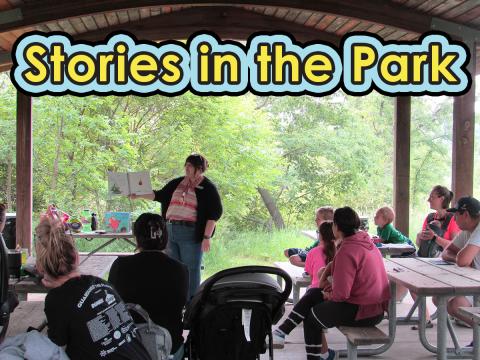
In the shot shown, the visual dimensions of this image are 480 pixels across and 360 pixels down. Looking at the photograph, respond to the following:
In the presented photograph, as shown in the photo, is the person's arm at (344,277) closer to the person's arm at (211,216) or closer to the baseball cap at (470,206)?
the baseball cap at (470,206)

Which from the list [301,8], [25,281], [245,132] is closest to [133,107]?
[245,132]

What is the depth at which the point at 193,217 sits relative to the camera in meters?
4.69

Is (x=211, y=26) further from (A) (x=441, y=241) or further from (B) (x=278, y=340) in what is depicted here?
(B) (x=278, y=340)

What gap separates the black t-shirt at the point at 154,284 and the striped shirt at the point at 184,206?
204cm

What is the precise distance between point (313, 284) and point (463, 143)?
2.38m

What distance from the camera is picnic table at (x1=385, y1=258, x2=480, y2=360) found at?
123 inches

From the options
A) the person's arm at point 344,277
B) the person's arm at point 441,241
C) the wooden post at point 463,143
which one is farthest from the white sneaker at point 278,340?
the wooden post at point 463,143

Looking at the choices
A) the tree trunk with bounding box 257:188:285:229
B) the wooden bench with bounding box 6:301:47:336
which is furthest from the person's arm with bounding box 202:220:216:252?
the tree trunk with bounding box 257:188:285:229

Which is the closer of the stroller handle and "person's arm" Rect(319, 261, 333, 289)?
the stroller handle

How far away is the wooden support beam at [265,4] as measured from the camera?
5027 millimetres

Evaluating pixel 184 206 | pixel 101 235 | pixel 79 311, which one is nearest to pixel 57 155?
pixel 101 235

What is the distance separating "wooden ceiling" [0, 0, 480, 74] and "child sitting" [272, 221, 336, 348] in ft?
7.53

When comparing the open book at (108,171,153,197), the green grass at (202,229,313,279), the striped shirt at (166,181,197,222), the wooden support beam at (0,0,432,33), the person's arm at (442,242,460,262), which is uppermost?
the wooden support beam at (0,0,432,33)

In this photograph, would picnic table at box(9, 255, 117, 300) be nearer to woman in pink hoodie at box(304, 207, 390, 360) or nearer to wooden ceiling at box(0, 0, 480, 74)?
woman in pink hoodie at box(304, 207, 390, 360)
